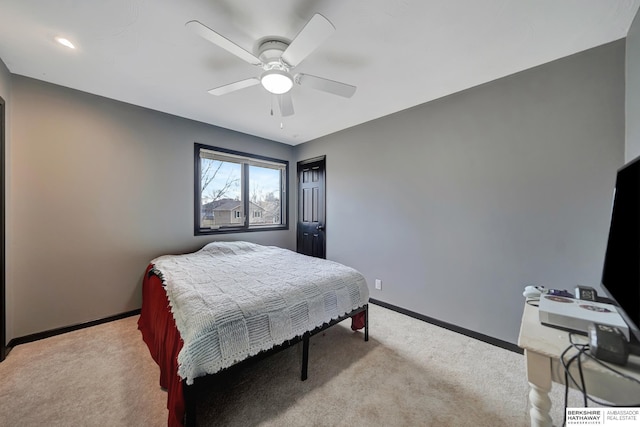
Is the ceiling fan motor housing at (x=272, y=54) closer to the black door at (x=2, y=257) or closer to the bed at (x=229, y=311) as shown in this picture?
the bed at (x=229, y=311)

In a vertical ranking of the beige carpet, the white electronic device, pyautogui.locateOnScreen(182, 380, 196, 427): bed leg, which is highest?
the white electronic device

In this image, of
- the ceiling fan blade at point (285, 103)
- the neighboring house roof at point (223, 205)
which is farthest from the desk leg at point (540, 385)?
the neighboring house roof at point (223, 205)

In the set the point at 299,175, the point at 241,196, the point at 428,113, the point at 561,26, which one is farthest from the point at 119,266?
the point at 561,26

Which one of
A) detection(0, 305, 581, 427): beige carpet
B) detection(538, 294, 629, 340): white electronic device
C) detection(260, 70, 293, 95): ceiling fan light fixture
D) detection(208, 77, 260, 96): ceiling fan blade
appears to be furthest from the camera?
detection(208, 77, 260, 96): ceiling fan blade

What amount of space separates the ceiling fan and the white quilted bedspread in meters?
1.56

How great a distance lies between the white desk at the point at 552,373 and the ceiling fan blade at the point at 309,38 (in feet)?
5.72

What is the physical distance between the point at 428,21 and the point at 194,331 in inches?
94.2

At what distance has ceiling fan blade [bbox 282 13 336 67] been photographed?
1277 millimetres

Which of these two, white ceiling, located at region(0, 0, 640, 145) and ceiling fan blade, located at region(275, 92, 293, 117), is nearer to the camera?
white ceiling, located at region(0, 0, 640, 145)

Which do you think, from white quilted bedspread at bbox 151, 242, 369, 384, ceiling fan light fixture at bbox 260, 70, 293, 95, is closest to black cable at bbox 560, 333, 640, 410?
white quilted bedspread at bbox 151, 242, 369, 384

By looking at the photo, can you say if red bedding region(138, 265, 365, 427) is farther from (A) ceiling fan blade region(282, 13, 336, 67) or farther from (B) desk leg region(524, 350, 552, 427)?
(A) ceiling fan blade region(282, 13, 336, 67)

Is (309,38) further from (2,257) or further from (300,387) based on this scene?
(2,257)

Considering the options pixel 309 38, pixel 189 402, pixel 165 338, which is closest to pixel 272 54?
pixel 309 38

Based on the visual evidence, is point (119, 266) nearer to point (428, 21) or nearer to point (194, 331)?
point (194, 331)
